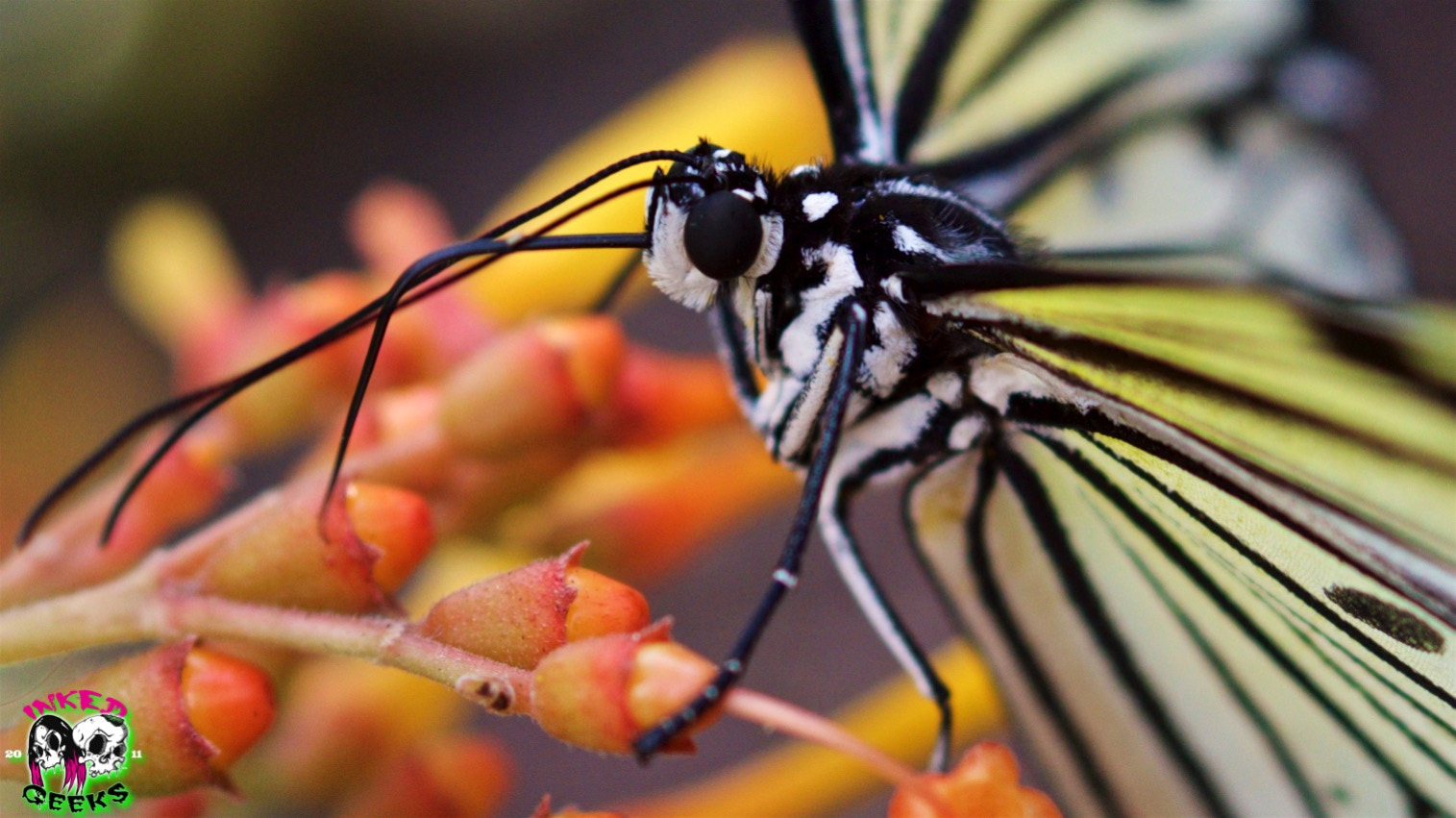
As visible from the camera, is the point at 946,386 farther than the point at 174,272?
Answer: No

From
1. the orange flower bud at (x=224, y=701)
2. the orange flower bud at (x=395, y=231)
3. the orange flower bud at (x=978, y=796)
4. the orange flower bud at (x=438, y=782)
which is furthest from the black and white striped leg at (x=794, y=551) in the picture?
the orange flower bud at (x=395, y=231)

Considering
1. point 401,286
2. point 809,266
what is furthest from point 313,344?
point 809,266

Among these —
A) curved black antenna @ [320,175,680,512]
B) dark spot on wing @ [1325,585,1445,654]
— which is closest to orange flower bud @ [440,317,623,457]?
curved black antenna @ [320,175,680,512]

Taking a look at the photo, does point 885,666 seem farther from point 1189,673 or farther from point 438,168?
point 438,168

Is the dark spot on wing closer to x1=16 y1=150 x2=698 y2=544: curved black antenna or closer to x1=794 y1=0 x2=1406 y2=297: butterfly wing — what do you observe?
x1=794 y1=0 x2=1406 y2=297: butterfly wing

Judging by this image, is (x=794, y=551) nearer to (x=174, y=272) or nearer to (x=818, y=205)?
(x=818, y=205)

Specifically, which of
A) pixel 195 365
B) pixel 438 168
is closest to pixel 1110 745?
pixel 195 365
